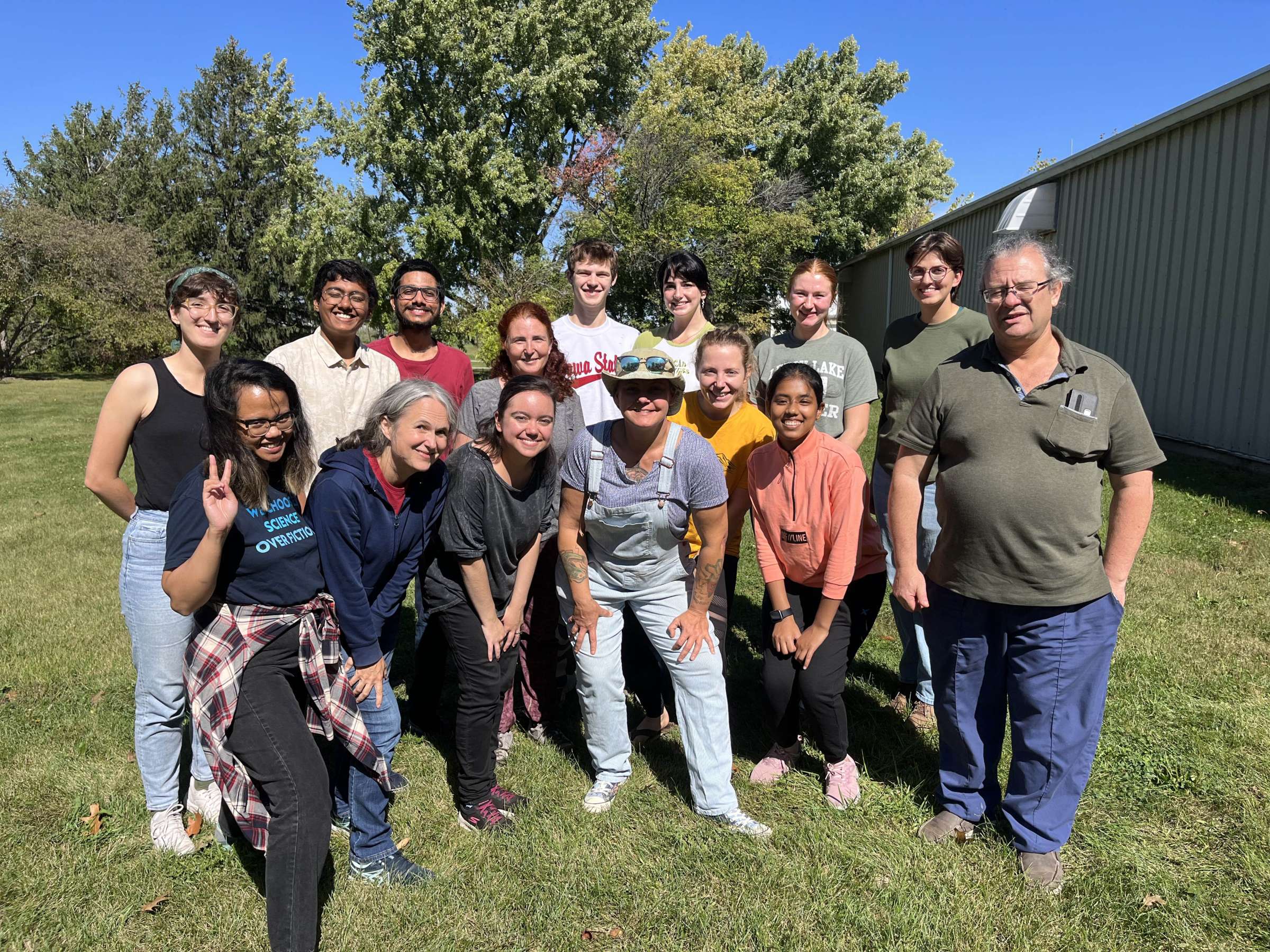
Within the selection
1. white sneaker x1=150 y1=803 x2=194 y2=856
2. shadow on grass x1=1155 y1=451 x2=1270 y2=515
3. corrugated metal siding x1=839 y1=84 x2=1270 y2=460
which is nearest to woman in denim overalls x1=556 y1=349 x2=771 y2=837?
white sneaker x1=150 y1=803 x2=194 y2=856

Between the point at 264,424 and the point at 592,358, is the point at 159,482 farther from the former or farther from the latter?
the point at 592,358

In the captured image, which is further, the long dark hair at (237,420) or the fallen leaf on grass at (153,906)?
the fallen leaf on grass at (153,906)

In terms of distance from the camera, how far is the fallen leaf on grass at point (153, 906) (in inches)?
122

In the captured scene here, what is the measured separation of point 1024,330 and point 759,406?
1813mm

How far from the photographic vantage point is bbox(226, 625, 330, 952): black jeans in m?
2.58

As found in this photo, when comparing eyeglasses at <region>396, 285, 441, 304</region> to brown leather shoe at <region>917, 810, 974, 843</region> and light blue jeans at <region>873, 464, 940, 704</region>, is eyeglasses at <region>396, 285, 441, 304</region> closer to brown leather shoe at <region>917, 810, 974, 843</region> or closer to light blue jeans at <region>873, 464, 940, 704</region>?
light blue jeans at <region>873, 464, 940, 704</region>

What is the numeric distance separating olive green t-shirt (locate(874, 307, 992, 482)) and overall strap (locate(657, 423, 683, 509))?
49.8 inches

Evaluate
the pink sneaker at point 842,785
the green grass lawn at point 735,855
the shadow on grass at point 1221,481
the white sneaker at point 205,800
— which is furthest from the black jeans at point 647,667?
the shadow on grass at point 1221,481

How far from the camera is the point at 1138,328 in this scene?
11367 millimetres

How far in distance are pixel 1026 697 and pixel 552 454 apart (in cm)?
225

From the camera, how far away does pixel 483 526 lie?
3564mm

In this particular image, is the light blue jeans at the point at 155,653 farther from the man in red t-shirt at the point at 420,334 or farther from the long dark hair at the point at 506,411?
the man in red t-shirt at the point at 420,334

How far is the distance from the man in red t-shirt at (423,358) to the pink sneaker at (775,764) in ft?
5.88

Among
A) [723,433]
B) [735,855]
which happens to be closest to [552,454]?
[723,433]
